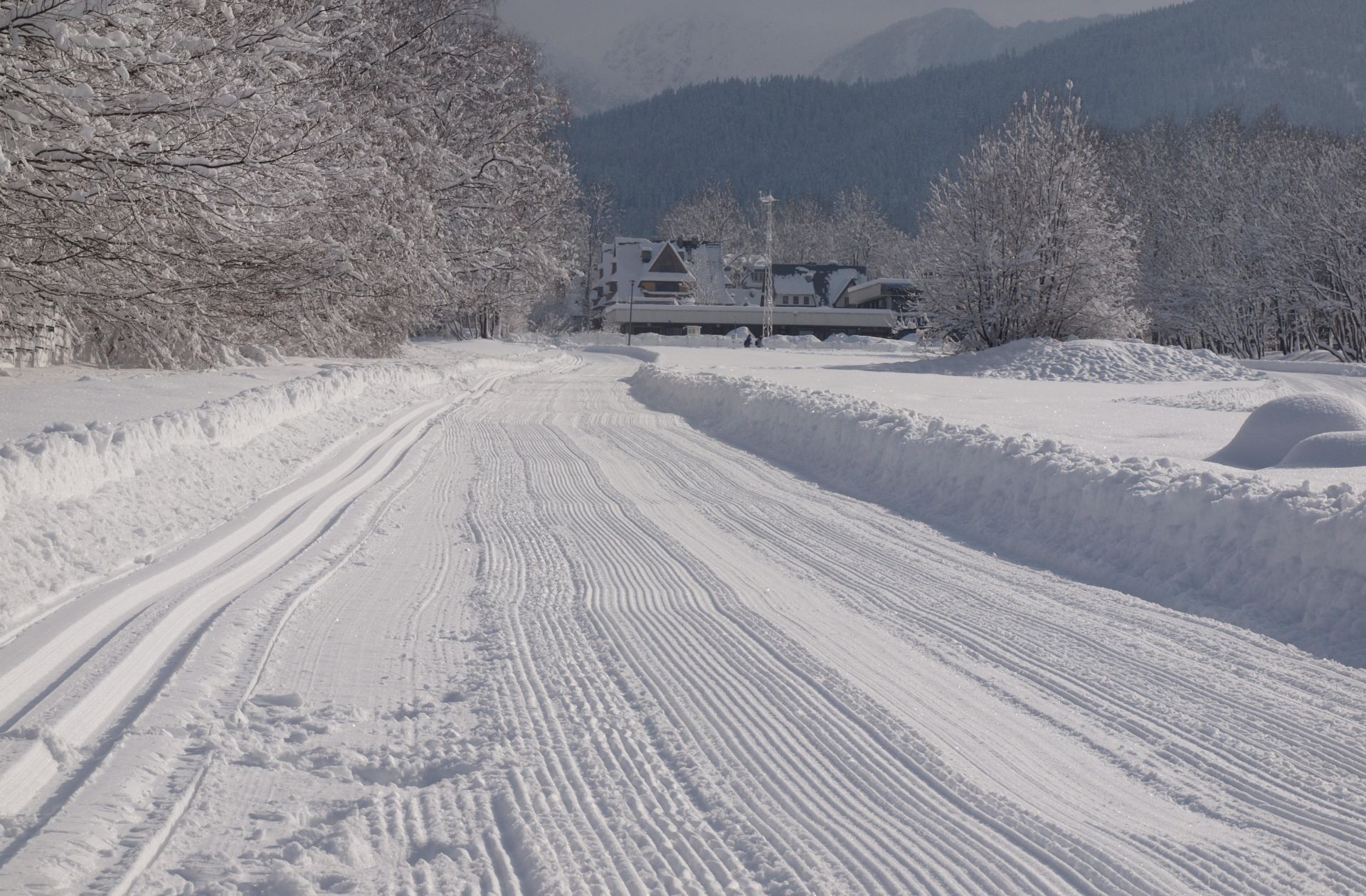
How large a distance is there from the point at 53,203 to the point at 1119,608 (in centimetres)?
936

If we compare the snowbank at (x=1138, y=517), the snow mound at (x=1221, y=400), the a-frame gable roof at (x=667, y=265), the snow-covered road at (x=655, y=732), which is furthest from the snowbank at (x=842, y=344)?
the snow-covered road at (x=655, y=732)

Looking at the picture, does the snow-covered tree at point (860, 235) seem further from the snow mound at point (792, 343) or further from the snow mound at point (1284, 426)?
the snow mound at point (1284, 426)

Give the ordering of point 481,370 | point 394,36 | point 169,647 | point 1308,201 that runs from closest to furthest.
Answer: point 169,647 → point 394,36 → point 481,370 → point 1308,201

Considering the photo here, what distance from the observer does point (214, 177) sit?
8594 millimetres

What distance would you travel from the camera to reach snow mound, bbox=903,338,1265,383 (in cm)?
2836

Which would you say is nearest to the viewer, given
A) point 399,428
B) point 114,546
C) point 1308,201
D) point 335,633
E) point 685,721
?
point 685,721

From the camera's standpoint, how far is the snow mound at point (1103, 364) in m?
28.4

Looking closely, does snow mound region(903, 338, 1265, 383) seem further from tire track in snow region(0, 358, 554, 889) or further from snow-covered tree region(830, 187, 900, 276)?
snow-covered tree region(830, 187, 900, 276)

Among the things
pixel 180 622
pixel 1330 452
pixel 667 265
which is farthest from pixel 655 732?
pixel 667 265

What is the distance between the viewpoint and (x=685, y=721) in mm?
4078

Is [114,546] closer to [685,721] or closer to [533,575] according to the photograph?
[533,575]

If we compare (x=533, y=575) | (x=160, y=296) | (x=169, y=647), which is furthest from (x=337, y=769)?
(x=160, y=296)

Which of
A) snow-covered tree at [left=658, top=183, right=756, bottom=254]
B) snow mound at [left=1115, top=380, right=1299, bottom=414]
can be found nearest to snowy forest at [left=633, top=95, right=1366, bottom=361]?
snow mound at [left=1115, top=380, right=1299, bottom=414]

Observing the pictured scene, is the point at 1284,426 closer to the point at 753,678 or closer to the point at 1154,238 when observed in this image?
the point at 753,678
